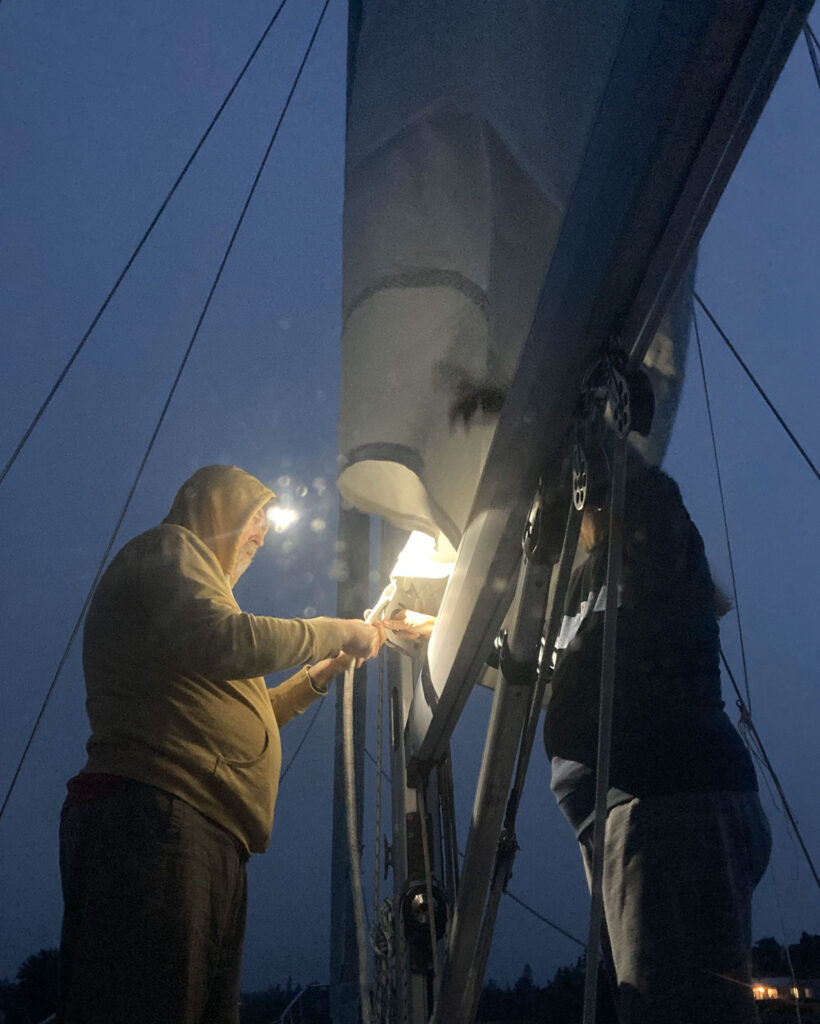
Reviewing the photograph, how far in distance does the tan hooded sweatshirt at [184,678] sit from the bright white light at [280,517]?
0.46m

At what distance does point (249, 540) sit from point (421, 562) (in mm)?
491

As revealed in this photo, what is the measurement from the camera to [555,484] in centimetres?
115

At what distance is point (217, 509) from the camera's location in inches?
76.0

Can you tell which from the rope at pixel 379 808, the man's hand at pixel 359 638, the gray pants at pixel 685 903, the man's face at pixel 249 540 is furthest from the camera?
the rope at pixel 379 808

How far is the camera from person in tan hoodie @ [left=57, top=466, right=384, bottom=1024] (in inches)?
49.1

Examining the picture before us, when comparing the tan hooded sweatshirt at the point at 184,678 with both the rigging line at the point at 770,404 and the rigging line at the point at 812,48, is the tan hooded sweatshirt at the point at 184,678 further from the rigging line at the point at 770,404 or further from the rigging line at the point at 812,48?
the rigging line at the point at 812,48

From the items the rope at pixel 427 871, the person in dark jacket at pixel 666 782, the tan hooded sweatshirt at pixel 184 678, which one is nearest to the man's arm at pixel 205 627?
the tan hooded sweatshirt at pixel 184 678

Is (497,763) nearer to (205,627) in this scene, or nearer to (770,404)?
(205,627)

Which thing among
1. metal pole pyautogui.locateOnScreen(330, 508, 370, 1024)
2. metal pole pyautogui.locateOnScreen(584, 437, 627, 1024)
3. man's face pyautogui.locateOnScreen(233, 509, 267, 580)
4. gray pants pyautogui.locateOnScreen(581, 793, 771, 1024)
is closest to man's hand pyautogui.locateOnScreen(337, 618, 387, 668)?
man's face pyautogui.locateOnScreen(233, 509, 267, 580)

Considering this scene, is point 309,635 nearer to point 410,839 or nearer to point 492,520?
point 492,520

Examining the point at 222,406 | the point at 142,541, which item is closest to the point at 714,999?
the point at 142,541

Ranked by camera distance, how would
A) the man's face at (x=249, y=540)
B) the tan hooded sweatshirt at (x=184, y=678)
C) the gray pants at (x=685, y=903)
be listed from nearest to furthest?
the gray pants at (x=685, y=903)
the tan hooded sweatshirt at (x=184, y=678)
the man's face at (x=249, y=540)

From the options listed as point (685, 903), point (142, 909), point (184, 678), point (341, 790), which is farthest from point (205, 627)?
point (341, 790)

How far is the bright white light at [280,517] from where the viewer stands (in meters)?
2.14
